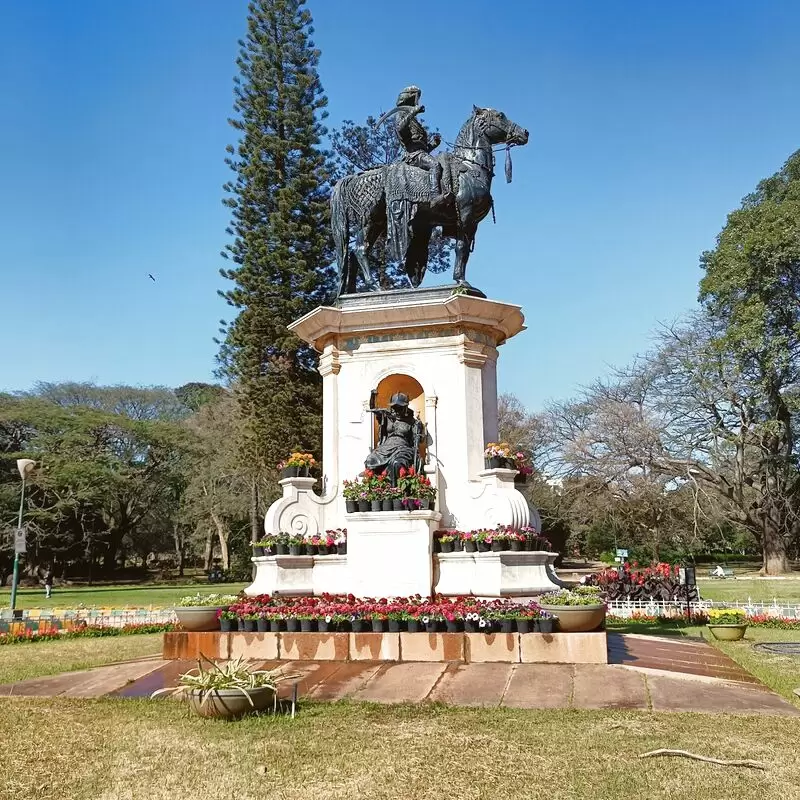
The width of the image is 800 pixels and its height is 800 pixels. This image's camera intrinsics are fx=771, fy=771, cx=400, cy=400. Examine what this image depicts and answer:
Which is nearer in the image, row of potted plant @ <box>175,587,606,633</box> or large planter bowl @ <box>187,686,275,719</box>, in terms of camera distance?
large planter bowl @ <box>187,686,275,719</box>

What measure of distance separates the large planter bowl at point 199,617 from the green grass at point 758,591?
15.0 metres

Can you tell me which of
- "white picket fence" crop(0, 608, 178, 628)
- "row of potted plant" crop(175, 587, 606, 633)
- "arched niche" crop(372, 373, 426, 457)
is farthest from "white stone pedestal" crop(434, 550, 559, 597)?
"white picket fence" crop(0, 608, 178, 628)

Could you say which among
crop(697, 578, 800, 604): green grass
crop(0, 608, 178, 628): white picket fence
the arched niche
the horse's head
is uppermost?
the horse's head

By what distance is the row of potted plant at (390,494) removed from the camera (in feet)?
35.0

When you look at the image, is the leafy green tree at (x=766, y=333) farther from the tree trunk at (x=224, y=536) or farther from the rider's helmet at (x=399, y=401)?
the tree trunk at (x=224, y=536)

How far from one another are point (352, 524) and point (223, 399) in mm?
30064

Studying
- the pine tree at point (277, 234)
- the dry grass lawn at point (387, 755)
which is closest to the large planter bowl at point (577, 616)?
the dry grass lawn at point (387, 755)

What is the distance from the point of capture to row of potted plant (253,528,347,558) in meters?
11.3

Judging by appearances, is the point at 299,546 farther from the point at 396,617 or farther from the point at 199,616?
the point at 396,617

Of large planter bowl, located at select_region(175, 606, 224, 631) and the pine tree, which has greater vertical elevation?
the pine tree

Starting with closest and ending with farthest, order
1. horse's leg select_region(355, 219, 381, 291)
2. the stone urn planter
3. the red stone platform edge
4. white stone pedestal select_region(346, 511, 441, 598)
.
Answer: the red stone platform edge, the stone urn planter, white stone pedestal select_region(346, 511, 441, 598), horse's leg select_region(355, 219, 381, 291)

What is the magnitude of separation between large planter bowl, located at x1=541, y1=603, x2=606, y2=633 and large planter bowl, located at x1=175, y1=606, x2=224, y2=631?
386cm

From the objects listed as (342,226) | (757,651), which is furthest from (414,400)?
(757,651)

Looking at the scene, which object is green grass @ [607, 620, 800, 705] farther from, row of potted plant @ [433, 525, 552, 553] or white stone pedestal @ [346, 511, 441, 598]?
white stone pedestal @ [346, 511, 441, 598]
